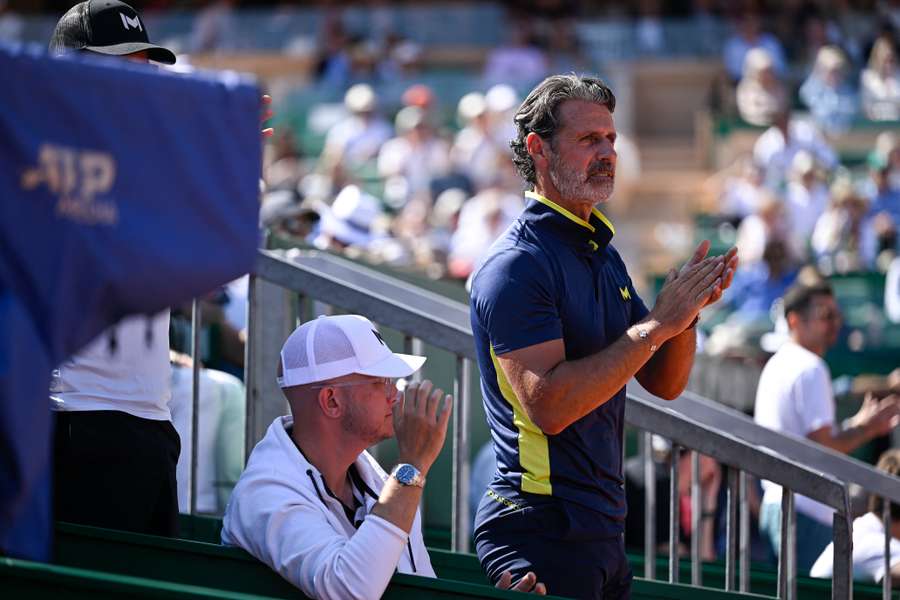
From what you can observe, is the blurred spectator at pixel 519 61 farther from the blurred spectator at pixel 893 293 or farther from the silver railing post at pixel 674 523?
the silver railing post at pixel 674 523

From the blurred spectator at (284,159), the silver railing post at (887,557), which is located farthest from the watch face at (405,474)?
the blurred spectator at (284,159)

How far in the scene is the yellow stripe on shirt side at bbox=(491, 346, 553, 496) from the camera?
369cm

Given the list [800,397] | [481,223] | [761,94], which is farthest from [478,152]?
[800,397]

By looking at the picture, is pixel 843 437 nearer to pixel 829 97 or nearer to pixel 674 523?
pixel 674 523

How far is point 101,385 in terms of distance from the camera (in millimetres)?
3805

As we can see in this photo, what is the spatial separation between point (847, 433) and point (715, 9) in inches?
582

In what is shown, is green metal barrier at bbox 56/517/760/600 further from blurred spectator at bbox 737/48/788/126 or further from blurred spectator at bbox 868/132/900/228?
blurred spectator at bbox 737/48/788/126

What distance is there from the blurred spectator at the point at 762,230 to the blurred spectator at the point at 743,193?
1.04m

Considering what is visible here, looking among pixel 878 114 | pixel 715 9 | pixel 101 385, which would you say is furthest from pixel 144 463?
pixel 715 9

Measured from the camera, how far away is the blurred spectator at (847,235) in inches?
510

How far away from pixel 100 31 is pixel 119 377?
90 cm

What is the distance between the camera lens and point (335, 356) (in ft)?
12.1

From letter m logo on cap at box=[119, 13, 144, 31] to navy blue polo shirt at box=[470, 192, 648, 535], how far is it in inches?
44.6

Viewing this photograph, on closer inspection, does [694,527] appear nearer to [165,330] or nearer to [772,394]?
[165,330]
